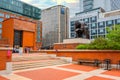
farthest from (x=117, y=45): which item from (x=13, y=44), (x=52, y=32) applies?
(x=52, y=32)

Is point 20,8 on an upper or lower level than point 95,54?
upper

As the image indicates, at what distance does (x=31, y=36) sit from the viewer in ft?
147

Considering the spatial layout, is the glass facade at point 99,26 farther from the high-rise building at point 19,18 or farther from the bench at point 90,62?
the bench at point 90,62

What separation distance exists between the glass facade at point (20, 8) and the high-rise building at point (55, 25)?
27550 mm

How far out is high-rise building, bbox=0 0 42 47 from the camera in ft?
134

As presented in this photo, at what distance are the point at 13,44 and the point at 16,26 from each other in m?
4.47

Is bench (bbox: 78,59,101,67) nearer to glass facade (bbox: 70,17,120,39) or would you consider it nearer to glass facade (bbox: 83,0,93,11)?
glass facade (bbox: 70,17,120,39)

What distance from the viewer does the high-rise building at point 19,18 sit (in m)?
40.8

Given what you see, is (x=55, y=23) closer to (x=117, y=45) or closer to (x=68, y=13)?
(x=68, y=13)

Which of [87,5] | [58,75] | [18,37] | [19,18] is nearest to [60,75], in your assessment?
[58,75]

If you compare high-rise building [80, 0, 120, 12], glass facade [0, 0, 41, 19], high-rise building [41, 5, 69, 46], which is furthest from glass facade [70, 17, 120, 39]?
high-rise building [41, 5, 69, 46]

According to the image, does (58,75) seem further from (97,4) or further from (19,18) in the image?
(97,4)

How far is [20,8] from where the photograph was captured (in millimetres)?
88438

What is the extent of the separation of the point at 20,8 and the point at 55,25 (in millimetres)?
44522
